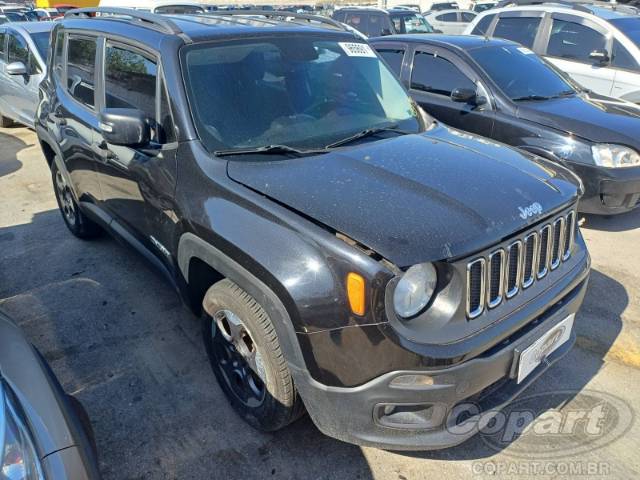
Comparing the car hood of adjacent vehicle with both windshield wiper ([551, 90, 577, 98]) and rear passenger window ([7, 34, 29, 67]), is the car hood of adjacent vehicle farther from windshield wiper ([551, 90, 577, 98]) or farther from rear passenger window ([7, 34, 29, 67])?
rear passenger window ([7, 34, 29, 67])

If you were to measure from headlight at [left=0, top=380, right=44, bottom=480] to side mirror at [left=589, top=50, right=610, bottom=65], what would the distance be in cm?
779

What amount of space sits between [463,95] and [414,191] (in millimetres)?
3242

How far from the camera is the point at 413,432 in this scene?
202 centimetres

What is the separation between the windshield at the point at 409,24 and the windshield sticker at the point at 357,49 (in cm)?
1124

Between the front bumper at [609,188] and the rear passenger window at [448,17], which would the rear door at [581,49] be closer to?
the front bumper at [609,188]

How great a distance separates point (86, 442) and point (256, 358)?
811 millimetres

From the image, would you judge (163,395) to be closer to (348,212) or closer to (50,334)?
(50,334)

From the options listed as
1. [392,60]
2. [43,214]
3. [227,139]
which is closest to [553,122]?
[392,60]

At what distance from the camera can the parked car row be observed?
6.32ft

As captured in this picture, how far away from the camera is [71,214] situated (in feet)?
15.5

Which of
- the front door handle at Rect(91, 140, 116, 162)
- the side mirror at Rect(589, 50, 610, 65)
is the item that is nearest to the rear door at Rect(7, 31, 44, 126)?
the front door handle at Rect(91, 140, 116, 162)

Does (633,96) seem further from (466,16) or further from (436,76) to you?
(466,16)

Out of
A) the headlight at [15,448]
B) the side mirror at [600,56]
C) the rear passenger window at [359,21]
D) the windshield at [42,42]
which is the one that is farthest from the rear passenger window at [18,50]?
the rear passenger window at [359,21]

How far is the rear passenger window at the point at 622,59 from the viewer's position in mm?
6926
